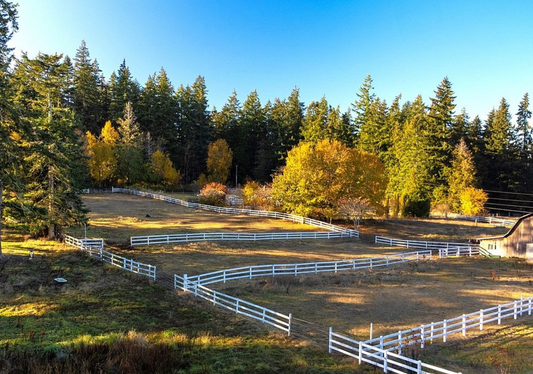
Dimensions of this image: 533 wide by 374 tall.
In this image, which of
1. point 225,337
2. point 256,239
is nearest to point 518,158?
point 256,239

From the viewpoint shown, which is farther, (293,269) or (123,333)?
(293,269)

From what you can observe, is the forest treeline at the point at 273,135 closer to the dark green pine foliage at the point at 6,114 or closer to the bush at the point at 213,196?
the bush at the point at 213,196

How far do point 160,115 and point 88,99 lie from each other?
1609 cm

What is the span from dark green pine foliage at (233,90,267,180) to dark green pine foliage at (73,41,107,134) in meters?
32.7

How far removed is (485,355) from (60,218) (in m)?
33.3

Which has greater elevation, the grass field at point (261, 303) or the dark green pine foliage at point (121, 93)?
the dark green pine foliage at point (121, 93)

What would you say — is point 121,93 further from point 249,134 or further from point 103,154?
point 249,134

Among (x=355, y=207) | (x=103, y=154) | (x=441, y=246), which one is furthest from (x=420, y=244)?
(x=103, y=154)

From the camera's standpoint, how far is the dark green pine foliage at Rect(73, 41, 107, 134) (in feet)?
279

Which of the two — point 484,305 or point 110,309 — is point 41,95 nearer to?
point 110,309

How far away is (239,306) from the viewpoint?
18312 millimetres

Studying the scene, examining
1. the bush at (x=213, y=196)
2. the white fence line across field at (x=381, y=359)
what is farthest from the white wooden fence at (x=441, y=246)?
the bush at (x=213, y=196)

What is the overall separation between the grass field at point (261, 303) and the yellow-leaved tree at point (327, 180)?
13426 millimetres

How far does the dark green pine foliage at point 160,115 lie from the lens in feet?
290
